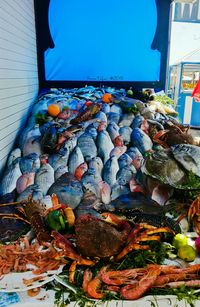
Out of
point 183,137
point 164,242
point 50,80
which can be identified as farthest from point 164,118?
point 50,80

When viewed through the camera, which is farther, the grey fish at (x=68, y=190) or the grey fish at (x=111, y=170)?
the grey fish at (x=111, y=170)

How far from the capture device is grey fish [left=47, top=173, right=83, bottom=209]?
2678 millimetres

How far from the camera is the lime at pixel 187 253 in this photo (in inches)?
75.4

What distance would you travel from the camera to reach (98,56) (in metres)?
7.84

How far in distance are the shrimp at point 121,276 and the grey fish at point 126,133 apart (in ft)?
8.28

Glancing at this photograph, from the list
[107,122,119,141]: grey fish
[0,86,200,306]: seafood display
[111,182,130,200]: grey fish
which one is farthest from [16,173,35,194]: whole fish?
[107,122,119,141]: grey fish

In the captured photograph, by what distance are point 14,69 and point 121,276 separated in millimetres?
3919

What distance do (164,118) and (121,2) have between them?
4492mm

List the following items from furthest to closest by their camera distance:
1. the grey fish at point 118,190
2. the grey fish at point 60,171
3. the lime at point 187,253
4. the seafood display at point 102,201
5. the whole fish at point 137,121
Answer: the whole fish at point 137,121 < the grey fish at point 60,171 < the grey fish at point 118,190 < the lime at point 187,253 < the seafood display at point 102,201

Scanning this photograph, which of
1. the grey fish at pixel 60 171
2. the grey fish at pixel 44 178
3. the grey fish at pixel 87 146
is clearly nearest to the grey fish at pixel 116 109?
the grey fish at pixel 87 146

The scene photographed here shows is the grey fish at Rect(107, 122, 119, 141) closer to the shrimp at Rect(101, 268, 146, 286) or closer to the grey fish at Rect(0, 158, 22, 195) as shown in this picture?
the grey fish at Rect(0, 158, 22, 195)

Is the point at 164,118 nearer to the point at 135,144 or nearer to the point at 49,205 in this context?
the point at 135,144

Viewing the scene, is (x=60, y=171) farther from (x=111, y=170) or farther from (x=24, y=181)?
(x=111, y=170)

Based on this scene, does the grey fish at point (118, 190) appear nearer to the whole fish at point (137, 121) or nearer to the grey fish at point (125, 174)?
the grey fish at point (125, 174)
